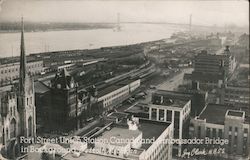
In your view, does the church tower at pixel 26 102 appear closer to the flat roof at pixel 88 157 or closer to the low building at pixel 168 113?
the flat roof at pixel 88 157

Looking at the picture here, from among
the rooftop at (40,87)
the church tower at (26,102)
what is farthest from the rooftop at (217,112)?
the church tower at (26,102)

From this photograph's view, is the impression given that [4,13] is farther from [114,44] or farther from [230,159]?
[230,159]

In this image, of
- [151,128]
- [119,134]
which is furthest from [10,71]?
[151,128]

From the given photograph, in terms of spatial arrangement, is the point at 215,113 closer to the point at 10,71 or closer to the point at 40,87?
the point at 40,87

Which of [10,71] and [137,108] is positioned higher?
[10,71]

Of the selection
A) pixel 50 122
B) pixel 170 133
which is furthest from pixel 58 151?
pixel 170 133
